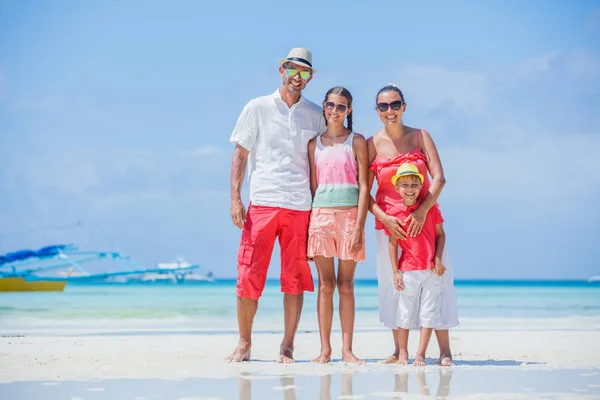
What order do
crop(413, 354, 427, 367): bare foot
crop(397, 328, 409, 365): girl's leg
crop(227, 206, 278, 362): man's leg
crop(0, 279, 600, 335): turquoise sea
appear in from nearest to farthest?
crop(413, 354, 427, 367): bare foot < crop(397, 328, 409, 365): girl's leg < crop(227, 206, 278, 362): man's leg < crop(0, 279, 600, 335): turquoise sea

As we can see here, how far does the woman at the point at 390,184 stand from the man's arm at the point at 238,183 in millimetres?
873

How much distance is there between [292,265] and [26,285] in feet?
97.4

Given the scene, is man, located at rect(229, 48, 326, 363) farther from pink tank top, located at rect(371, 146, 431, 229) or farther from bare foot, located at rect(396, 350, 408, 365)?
bare foot, located at rect(396, 350, 408, 365)

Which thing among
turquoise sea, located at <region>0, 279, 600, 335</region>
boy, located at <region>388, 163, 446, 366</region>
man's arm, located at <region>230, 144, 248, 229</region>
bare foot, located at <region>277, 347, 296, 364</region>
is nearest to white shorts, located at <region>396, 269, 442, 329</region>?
boy, located at <region>388, 163, 446, 366</region>

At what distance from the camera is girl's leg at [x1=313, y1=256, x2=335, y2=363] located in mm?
5023

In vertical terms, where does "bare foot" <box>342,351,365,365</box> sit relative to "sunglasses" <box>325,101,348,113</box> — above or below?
below

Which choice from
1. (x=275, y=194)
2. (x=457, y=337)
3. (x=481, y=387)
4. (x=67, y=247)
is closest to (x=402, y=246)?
(x=275, y=194)

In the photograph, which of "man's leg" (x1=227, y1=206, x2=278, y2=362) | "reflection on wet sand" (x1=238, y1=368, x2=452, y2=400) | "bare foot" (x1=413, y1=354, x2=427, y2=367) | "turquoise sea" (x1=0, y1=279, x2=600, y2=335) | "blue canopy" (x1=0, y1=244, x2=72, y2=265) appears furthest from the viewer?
"blue canopy" (x1=0, y1=244, x2=72, y2=265)

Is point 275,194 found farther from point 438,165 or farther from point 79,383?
point 79,383

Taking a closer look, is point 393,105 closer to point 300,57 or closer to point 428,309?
point 300,57

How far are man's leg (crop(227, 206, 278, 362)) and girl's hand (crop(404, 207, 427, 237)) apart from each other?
906 mm

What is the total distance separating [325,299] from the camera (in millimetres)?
5035

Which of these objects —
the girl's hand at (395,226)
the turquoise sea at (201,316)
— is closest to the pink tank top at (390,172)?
the girl's hand at (395,226)

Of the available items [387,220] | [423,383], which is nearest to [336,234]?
[387,220]
